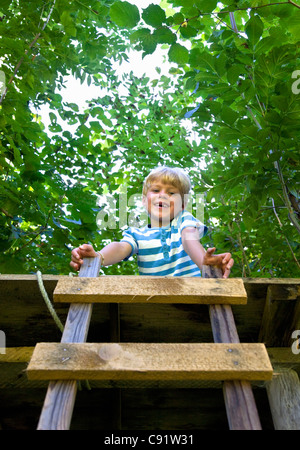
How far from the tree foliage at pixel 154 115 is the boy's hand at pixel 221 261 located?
0.68 m

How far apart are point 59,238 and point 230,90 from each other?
1.85m

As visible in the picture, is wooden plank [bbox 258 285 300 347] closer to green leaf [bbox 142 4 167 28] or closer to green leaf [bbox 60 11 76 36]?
green leaf [bbox 142 4 167 28]

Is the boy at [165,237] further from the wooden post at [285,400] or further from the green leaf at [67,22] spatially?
the green leaf at [67,22]

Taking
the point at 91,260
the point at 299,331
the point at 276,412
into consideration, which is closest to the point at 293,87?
the point at 299,331

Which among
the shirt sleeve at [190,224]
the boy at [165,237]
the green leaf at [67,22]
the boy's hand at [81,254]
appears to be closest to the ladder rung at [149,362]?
the boy's hand at [81,254]

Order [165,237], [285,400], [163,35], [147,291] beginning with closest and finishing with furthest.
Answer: [147,291], [285,400], [163,35], [165,237]

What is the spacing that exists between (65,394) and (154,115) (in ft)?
16.0

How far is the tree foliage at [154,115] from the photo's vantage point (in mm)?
2047

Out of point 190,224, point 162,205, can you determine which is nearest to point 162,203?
point 162,205

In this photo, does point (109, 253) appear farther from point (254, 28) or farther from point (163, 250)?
point (254, 28)

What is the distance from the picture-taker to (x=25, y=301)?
179 cm

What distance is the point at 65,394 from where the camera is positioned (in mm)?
1149

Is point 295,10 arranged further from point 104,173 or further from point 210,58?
point 104,173

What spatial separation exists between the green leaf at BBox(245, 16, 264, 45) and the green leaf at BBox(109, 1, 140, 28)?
0.58 m
